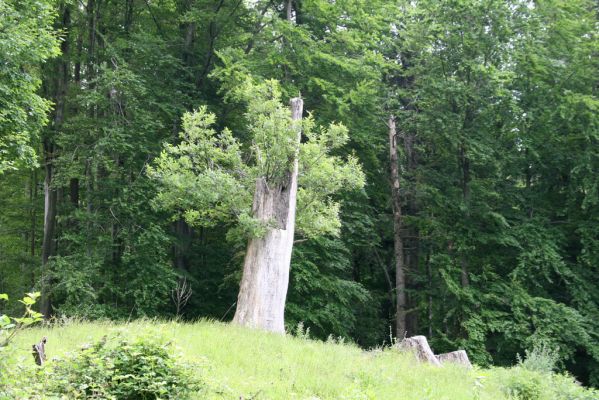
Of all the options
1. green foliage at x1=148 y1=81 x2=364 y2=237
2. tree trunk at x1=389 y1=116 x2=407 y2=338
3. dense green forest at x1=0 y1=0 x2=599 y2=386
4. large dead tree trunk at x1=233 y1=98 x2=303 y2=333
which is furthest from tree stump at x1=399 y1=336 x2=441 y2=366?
tree trunk at x1=389 y1=116 x2=407 y2=338

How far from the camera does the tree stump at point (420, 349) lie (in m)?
10.7

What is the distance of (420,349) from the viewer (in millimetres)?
10852

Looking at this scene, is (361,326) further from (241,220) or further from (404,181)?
(241,220)

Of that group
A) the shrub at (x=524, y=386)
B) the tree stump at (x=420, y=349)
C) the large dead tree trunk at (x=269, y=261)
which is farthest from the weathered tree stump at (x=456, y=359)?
the large dead tree trunk at (x=269, y=261)

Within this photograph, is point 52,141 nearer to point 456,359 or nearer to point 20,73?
point 20,73

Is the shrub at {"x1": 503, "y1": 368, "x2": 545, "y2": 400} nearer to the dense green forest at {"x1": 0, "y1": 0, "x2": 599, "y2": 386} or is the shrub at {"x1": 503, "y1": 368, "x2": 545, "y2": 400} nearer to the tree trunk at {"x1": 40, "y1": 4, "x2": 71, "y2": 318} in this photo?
the dense green forest at {"x1": 0, "y1": 0, "x2": 599, "y2": 386}

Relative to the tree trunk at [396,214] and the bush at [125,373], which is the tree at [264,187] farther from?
the tree trunk at [396,214]

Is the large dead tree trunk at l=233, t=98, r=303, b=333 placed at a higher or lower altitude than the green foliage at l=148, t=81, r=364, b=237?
lower

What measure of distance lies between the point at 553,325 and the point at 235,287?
9.79 meters

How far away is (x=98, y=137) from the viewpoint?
57.4 feet

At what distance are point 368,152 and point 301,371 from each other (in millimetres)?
13454

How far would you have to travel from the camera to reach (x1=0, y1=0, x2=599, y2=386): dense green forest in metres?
17.3

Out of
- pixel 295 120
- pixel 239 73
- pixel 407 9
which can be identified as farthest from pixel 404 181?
pixel 295 120

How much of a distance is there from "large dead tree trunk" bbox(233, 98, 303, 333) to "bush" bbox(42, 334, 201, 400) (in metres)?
6.00
